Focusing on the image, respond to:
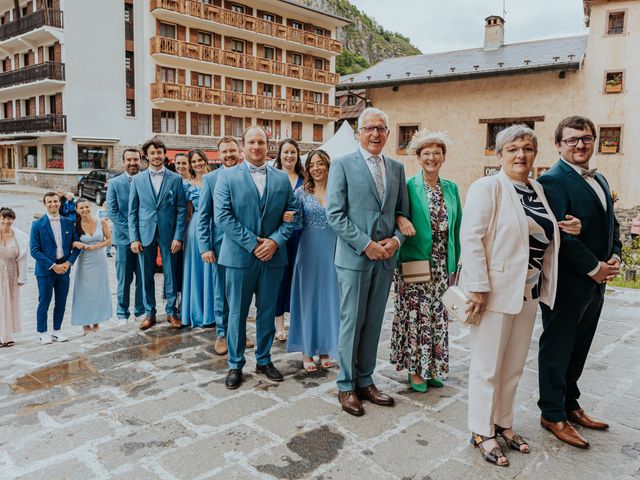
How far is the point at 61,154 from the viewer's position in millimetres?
28703

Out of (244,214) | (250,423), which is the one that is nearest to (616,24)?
(244,214)

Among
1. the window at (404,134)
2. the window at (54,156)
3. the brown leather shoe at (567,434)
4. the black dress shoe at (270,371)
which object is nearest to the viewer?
the brown leather shoe at (567,434)

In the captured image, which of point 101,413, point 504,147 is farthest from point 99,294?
point 504,147

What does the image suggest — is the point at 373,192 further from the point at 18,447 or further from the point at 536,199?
the point at 18,447

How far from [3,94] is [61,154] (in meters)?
7.71

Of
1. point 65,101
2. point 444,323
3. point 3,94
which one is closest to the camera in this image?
point 444,323

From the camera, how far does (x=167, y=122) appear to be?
101 ft

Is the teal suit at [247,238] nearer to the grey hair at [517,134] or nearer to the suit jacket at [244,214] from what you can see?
the suit jacket at [244,214]

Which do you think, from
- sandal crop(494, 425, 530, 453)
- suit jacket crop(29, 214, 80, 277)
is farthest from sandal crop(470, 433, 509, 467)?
suit jacket crop(29, 214, 80, 277)

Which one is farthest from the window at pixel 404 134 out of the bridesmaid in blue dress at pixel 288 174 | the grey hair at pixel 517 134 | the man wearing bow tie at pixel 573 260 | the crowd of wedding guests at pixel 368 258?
the grey hair at pixel 517 134

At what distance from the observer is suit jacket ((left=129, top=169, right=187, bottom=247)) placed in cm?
553

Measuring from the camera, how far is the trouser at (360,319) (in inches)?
144

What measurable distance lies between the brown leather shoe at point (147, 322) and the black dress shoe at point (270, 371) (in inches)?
74.9

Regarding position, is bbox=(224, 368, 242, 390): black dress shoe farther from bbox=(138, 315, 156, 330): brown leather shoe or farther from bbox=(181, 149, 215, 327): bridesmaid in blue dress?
bbox=(138, 315, 156, 330): brown leather shoe
